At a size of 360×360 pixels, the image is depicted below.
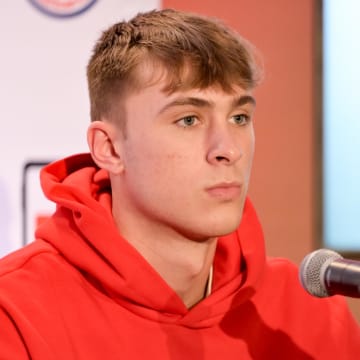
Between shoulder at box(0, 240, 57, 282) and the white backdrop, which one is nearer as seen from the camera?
shoulder at box(0, 240, 57, 282)

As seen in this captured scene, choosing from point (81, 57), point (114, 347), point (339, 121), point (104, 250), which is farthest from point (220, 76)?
point (339, 121)

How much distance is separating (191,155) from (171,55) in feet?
0.59

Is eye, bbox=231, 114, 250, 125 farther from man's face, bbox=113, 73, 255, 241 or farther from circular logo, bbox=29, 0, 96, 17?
circular logo, bbox=29, 0, 96, 17

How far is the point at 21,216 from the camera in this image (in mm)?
2189

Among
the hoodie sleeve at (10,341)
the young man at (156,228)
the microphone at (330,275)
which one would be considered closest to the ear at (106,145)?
the young man at (156,228)

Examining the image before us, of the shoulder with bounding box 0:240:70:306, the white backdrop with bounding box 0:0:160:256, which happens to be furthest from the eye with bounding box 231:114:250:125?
the white backdrop with bounding box 0:0:160:256

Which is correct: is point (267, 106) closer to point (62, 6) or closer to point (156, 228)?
point (62, 6)

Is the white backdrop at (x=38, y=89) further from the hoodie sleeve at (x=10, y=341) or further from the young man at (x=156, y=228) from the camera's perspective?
the hoodie sleeve at (x=10, y=341)

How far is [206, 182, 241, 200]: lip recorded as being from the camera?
1.23 m

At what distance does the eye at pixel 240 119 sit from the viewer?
1296 mm

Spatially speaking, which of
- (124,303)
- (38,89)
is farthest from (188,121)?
(38,89)

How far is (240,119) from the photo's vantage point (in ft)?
4.29

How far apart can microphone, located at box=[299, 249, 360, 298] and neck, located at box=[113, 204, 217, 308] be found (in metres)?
0.40

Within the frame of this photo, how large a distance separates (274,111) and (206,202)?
3.56 ft
